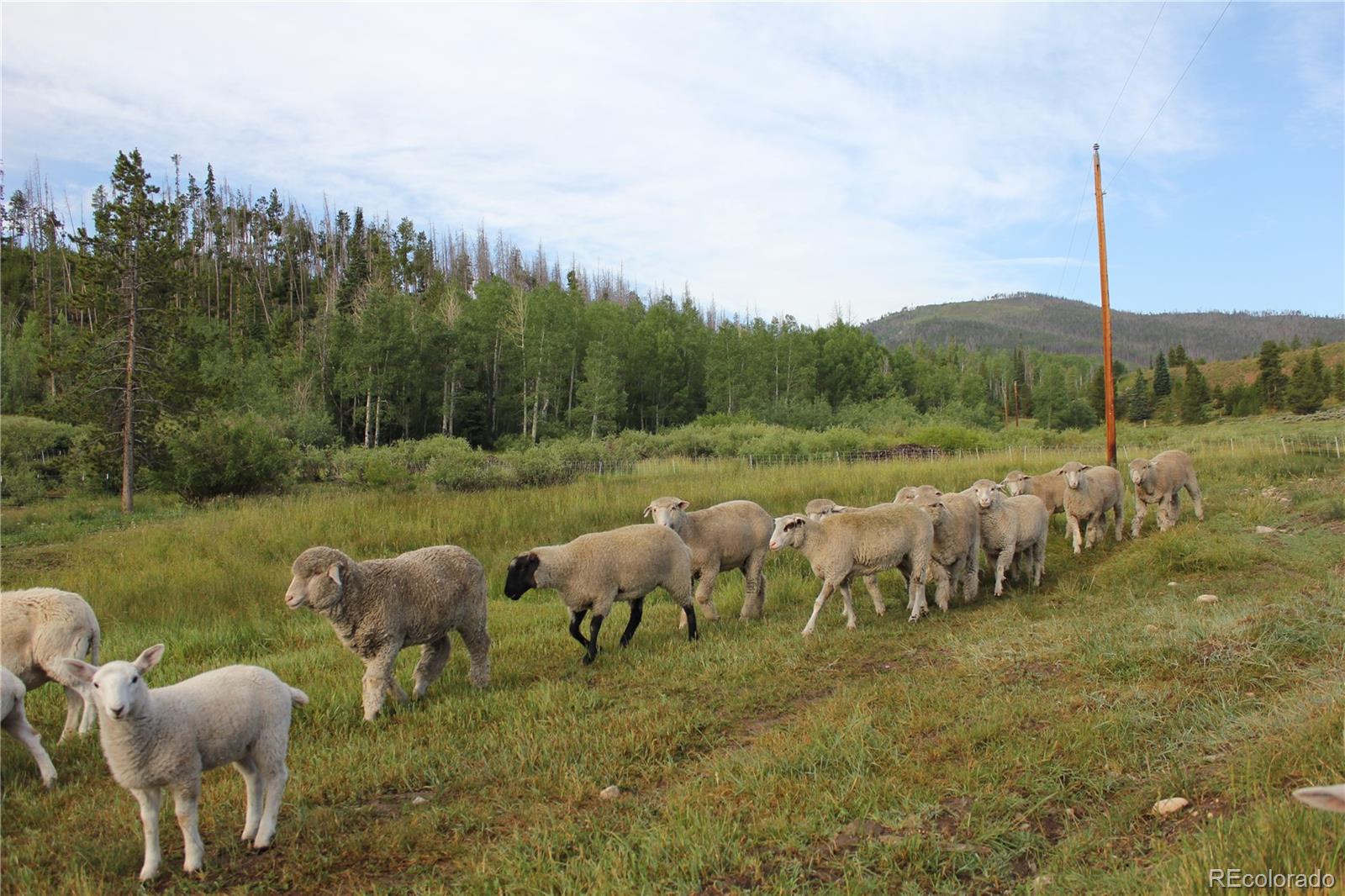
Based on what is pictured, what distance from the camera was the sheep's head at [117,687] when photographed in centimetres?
432

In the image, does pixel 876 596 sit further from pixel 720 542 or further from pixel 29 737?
pixel 29 737

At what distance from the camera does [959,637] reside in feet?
31.0

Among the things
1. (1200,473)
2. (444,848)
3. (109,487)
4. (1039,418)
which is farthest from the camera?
(1039,418)

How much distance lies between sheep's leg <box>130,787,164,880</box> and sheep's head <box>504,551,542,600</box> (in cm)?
445

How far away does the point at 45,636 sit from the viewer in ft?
22.5

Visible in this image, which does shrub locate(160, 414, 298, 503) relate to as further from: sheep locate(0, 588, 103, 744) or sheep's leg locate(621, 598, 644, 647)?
sheep's leg locate(621, 598, 644, 647)

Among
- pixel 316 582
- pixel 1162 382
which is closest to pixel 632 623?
pixel 316 582

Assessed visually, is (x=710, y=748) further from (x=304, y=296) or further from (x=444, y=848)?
(x=304, y=296)

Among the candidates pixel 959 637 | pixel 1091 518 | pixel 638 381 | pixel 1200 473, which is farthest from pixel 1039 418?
pixel 959 637

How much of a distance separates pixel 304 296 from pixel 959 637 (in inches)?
3492

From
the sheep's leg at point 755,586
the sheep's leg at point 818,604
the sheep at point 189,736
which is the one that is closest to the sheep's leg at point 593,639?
the sheep's leg at point 818,604

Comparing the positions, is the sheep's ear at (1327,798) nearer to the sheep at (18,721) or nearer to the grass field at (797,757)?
the grass field at (797,757)

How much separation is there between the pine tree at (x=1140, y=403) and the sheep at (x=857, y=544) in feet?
357

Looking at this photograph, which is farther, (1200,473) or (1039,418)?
(1039,418)
